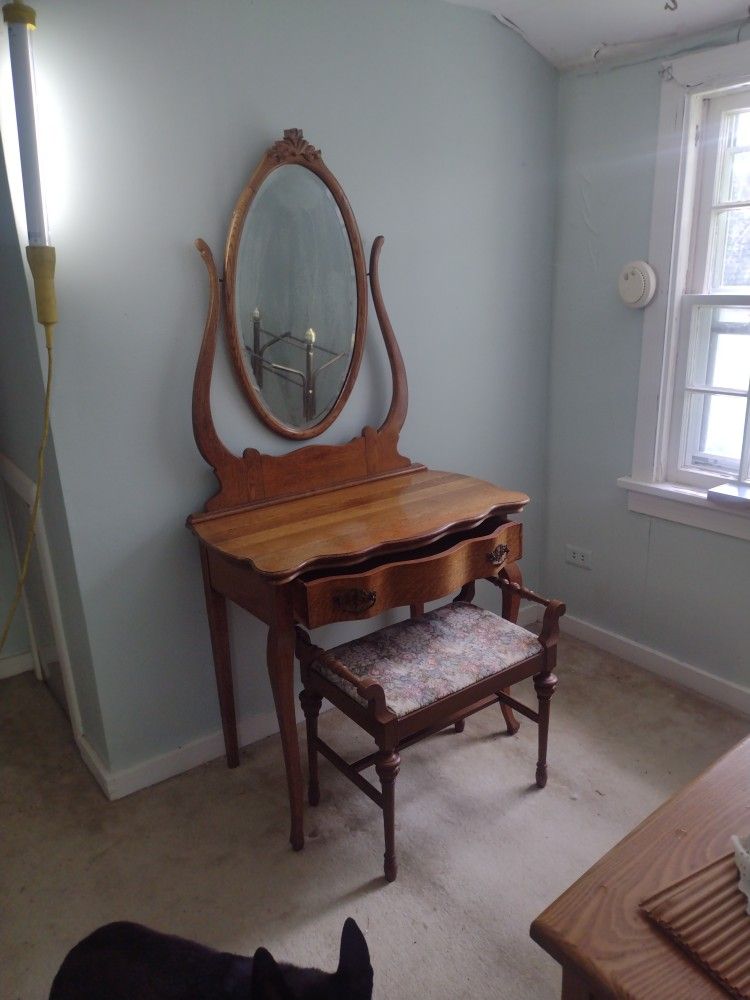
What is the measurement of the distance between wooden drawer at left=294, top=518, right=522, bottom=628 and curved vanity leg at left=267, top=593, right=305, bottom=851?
0.04 m

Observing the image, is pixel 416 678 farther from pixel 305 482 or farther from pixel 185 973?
pixel 185 973

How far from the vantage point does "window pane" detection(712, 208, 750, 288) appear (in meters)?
2.10

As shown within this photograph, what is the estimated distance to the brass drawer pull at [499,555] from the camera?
1800 millimetres

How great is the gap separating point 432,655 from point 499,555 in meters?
0.31

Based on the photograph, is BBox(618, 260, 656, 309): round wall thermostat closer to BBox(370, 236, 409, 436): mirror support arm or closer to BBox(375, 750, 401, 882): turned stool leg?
BBox(370, 236, 409, 436): mirror support arm

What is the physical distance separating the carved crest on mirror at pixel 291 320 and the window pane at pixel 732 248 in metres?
1.04

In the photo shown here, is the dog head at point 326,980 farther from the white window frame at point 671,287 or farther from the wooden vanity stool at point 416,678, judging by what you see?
the white window frame at point 671,287

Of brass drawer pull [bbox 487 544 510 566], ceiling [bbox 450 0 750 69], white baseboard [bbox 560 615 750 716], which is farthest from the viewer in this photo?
white baseboard [bbox 560 615 750 716]

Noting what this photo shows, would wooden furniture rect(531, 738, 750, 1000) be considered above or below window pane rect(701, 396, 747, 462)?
below

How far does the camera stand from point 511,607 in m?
2.09

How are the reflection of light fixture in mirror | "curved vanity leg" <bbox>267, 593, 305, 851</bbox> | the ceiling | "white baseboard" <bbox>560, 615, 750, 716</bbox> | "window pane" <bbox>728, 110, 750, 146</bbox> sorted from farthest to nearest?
"white baseboard" <bbox>560, 615, 750, 716</bbox>, "window pane" <bbox>728, 110, 750, 146</bbox>, the ceiling, "curved vanity leg" <bbox>267, 593, 305, 851</bbox>, the reflection of light fixture in mirror

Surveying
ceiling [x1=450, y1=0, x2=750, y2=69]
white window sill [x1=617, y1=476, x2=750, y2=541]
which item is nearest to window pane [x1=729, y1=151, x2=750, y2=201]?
ceiling [x1=450, y1=0, x2=750, y2=69]

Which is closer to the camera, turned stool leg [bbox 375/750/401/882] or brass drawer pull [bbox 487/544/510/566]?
turned stool leg [bbox 375/750/401/882]

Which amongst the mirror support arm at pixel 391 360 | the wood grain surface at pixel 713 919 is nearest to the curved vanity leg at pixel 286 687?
the mirror support arm at pixel 391 360
